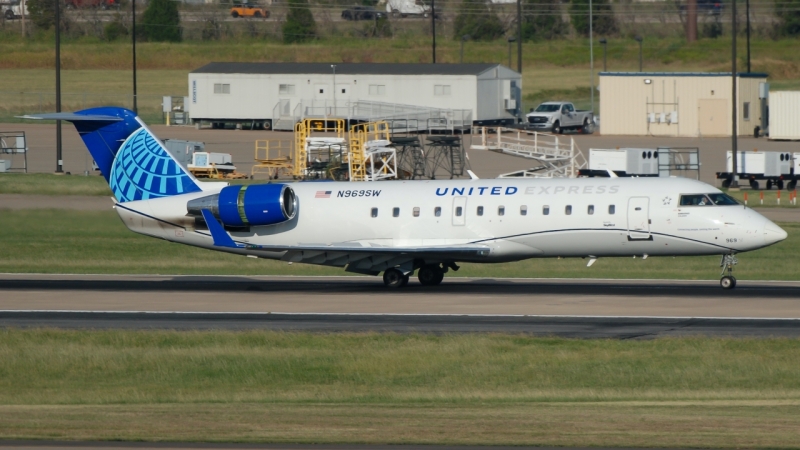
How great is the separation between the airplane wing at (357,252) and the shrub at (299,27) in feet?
345

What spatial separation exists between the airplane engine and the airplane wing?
37 cm

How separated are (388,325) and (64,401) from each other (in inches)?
348

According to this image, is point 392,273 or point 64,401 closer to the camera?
point 64,401

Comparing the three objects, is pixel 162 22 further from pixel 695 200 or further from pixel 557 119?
pixel 695 200

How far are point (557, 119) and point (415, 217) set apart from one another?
181 ft

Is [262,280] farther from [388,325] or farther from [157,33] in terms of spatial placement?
[157,33]

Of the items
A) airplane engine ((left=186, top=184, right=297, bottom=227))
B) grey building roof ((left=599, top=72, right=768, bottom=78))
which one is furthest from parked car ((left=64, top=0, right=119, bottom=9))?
airplane engine ((left=186, top=184, right=297, bottom=227))

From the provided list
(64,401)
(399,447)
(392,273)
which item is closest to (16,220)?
(392,273)

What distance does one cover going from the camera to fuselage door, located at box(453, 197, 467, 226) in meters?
Result: 33.1

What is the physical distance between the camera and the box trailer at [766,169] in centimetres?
5888

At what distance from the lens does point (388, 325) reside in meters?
27.0

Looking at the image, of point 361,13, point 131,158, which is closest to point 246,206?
point 131,158

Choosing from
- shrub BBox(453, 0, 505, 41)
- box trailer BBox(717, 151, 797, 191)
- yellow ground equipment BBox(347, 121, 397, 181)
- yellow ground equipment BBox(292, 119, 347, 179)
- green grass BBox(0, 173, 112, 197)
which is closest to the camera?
green grass BBox(0, 173, 112, 197)

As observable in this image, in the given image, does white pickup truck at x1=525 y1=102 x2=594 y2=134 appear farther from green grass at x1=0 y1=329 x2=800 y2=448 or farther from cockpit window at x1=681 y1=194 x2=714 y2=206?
green grass at x1=0 y1=329 x2=800 y2=448
